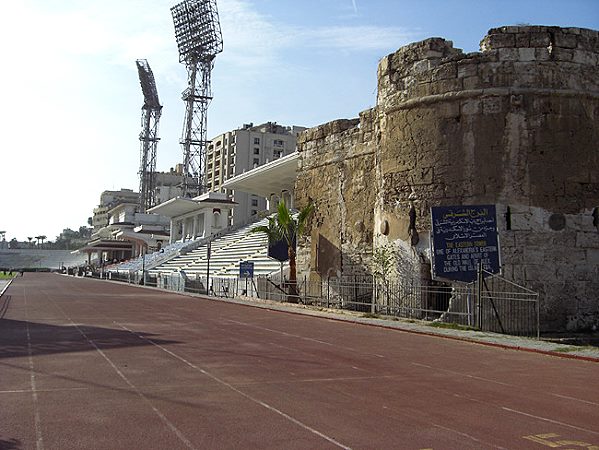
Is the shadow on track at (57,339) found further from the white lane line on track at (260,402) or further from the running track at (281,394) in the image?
the white lane line on track at (260,402)

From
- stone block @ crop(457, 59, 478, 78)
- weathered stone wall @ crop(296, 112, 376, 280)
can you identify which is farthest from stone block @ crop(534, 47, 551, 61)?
weathered stone wall @ crop(296, 112, 376, 280)

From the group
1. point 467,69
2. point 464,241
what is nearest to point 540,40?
point 467,69

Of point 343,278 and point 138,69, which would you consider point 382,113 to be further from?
point 138,69

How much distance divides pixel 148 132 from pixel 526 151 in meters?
115

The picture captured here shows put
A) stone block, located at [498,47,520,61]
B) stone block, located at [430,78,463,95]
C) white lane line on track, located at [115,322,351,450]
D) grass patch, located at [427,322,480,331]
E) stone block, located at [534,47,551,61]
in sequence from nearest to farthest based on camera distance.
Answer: white lane line on track, located at [115,322,351,450]
grass patch, located at [427,322,480,331]
stone block, located at [534,47,551,61]
stone block, located at [498,47,520,61]
stone block, located at [430,78,463,95]

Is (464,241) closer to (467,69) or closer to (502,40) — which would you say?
(467,69)

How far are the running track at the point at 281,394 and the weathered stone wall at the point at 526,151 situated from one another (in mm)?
6279

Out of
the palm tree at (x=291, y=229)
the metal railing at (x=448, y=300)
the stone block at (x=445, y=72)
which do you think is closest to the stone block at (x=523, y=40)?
the stone block at (x=445, y=72)

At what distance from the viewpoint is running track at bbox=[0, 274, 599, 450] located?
607cm

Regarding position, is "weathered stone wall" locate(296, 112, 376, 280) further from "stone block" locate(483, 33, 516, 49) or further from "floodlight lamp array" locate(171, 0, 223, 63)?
"floodlight lamp array" locate(171, 0, 223, 63)

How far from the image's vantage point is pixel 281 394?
8094mm

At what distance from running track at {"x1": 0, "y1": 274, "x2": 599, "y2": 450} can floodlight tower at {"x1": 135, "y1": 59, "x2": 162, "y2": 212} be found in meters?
114

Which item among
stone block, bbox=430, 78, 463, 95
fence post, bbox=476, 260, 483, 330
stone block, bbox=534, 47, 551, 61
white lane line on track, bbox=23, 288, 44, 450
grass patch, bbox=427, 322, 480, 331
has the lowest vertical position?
grass patch, bbox=427, 322, 480, 331

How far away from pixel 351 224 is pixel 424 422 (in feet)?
71.4
